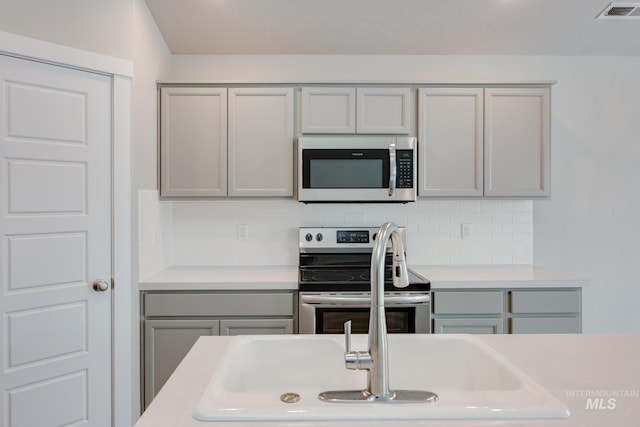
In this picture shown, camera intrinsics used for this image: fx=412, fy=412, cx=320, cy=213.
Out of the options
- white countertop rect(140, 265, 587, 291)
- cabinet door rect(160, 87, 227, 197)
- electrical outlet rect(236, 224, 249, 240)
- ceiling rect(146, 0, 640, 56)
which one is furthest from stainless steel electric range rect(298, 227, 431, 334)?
ceiling rect(146, 0, 640, 56)

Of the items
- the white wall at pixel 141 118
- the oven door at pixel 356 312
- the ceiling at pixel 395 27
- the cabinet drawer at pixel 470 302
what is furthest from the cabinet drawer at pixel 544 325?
the white wall at pixel 141 118

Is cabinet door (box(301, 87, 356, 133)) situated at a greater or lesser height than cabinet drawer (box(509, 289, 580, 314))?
greater

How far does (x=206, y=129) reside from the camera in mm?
2615

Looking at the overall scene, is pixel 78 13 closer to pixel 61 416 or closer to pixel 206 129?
pixel 206 129

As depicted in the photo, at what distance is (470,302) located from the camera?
2350 mm

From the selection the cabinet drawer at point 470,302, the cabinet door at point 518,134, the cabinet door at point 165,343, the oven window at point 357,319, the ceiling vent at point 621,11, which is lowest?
the cabinet door at point 165,343

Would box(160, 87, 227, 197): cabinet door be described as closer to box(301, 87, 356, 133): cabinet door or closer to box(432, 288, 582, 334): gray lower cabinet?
box(301, 87, 356, 133): cabinet door

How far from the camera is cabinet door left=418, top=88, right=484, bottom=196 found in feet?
8.59

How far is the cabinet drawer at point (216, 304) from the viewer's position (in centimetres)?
231

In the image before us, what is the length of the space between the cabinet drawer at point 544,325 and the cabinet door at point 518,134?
780mm

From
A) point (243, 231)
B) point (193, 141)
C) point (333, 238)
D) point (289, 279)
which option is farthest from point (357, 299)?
point (193, 141)

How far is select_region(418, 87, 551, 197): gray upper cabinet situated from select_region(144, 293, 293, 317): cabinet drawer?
1.16 m

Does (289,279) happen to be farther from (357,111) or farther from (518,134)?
(518,134)

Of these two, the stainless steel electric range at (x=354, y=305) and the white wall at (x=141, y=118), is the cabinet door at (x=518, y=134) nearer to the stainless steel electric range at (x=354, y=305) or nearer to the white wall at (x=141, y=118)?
the stainless steel electric range at (x=354, y=305)
